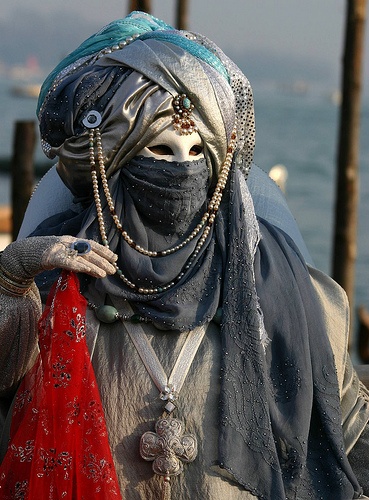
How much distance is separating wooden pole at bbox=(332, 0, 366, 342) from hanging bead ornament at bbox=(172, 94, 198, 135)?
4614mm

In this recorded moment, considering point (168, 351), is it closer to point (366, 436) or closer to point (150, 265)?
point (150, 265)

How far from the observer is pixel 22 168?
7.80 meters

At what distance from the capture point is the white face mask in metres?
2.84

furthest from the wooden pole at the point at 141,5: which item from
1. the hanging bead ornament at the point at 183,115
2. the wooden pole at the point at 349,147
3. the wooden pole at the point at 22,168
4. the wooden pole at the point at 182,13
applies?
the hanging bead ornament at the point at 183,115

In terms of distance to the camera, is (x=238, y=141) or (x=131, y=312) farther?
(x=238, y=141)

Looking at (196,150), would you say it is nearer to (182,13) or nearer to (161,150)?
(161,150)

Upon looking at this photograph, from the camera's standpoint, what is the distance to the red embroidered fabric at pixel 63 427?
269 cm

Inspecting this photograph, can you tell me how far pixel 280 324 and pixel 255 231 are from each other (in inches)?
10.5

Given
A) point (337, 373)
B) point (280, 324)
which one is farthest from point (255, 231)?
point (337, 373)

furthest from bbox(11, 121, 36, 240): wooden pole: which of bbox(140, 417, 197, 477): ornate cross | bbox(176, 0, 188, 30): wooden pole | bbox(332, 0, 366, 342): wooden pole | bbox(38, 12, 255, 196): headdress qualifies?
bbox(140, 417, 197, 477): ornate cross

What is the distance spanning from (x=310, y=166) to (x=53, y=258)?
3299cm

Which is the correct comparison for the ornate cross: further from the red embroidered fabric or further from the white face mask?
the white face mask

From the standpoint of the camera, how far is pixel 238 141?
308cm

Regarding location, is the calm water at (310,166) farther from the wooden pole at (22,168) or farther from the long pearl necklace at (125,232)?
the long pearl necklace at (125,232)
